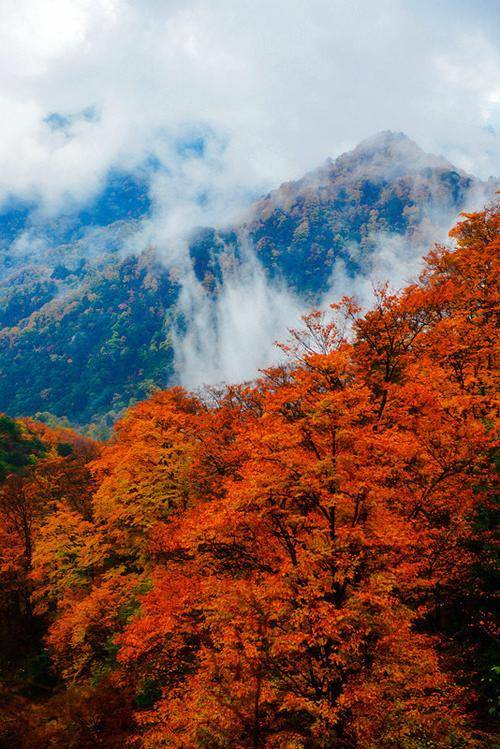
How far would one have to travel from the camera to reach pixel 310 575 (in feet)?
46.7

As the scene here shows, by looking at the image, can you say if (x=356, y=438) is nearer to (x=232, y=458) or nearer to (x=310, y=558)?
(x=310, y=558)

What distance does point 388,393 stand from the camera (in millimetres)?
22969

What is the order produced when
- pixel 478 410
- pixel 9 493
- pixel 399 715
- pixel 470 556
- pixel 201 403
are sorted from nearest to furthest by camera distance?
pixel 399 715
pixel 470 556
pixel 478 410
pixel 9 493
pixel 201 403

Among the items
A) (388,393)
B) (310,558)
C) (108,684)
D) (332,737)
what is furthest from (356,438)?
(108,684)

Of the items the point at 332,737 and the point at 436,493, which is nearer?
the point at 332,737

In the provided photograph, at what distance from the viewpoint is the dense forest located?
45.8 feet

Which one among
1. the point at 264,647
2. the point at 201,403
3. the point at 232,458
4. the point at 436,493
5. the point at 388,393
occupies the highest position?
the point at 201,403

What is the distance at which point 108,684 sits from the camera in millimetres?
22328

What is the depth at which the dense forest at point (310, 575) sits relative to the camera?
14.0 meters

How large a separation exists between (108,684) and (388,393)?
22.4 metres

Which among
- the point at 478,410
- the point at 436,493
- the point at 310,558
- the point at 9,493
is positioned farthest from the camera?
the point at 9,493

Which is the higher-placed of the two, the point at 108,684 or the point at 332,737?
the point at 108,684

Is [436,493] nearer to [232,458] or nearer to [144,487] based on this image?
[232,458]

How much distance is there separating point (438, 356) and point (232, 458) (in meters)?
13.9
